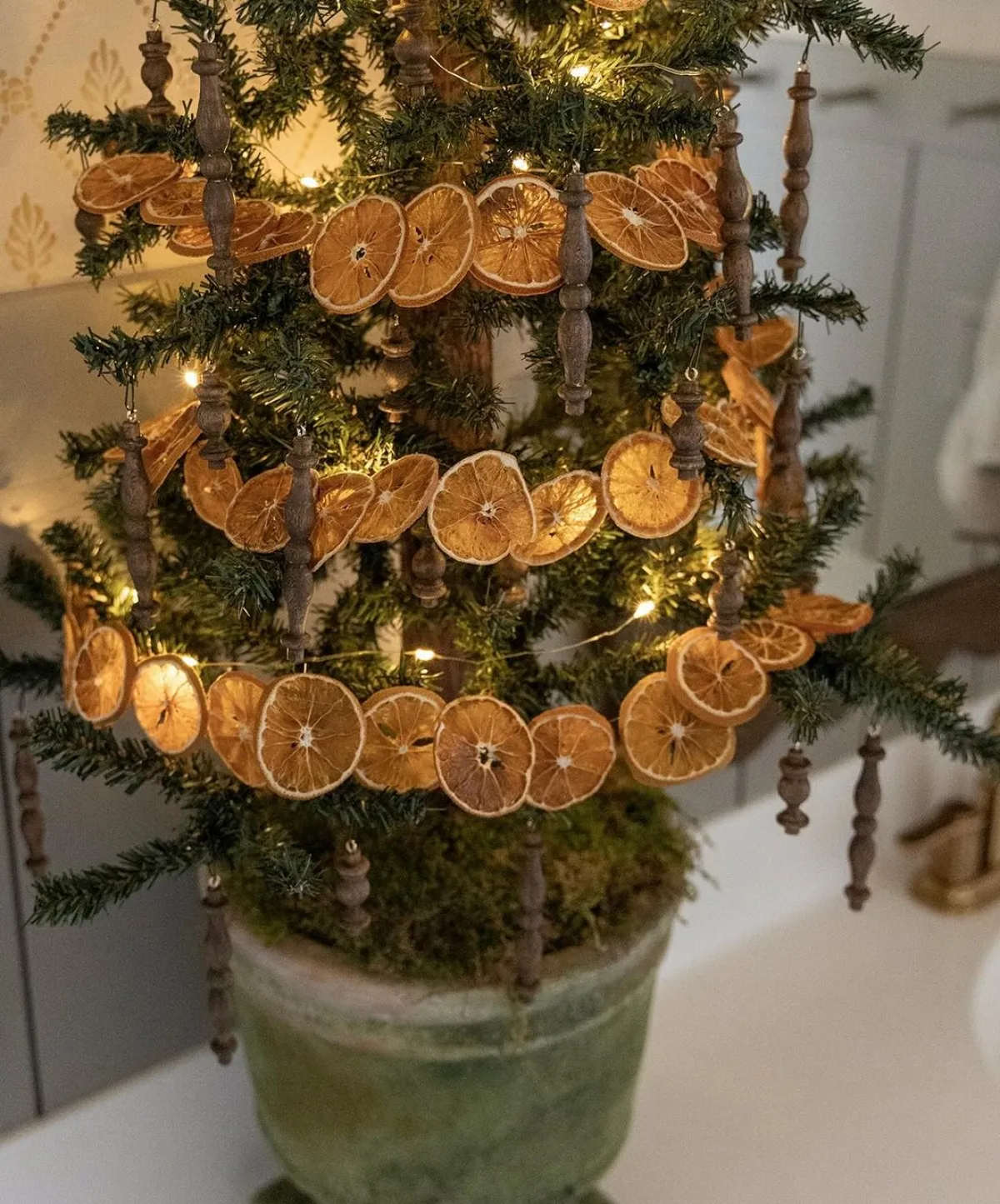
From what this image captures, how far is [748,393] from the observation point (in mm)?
714

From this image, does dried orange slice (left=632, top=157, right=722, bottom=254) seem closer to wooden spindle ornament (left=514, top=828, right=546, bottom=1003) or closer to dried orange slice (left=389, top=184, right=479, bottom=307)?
dried orange slice (left=389, top=184, right=479, bottom=307)

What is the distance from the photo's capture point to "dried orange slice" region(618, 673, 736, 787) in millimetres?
673

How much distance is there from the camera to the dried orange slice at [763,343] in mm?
Answer: 714

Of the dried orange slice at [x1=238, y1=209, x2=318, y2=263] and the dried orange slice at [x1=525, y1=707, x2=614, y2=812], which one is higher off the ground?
the dried orange slice at [x1=238, y1=209, x2=318, y2=263]

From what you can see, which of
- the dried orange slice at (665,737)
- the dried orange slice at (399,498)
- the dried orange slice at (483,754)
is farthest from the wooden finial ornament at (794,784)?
the dried orange slice at (399,498)

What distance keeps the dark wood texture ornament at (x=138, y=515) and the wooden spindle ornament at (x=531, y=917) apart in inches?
9.3

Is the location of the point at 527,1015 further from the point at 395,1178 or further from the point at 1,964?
the point at 1,964

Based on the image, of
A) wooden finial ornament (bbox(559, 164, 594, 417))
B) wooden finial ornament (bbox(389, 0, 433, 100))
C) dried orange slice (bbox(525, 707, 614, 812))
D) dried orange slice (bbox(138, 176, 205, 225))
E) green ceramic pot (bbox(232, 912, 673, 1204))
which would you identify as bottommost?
green ceramic pot (bbox(232, 912, 673, 1204))

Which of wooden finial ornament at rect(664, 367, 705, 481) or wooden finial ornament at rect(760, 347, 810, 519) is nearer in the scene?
wooden finial ornament at rect(664, 367, 705, 481)

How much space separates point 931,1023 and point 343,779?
72 cm

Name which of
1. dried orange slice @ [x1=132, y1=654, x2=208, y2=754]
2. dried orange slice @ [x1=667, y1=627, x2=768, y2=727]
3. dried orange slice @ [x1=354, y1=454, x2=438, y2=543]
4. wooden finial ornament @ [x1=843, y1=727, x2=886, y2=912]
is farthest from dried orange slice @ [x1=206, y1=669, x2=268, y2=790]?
wooden finial ornament @ [x1=843, y1=727, x2=886, y2=912]

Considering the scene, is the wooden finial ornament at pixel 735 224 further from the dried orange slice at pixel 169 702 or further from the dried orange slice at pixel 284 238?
the dried orange slice at pixel 169 702

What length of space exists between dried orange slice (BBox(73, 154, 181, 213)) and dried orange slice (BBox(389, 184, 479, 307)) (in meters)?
0.14

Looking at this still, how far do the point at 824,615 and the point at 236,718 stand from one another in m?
0.32
